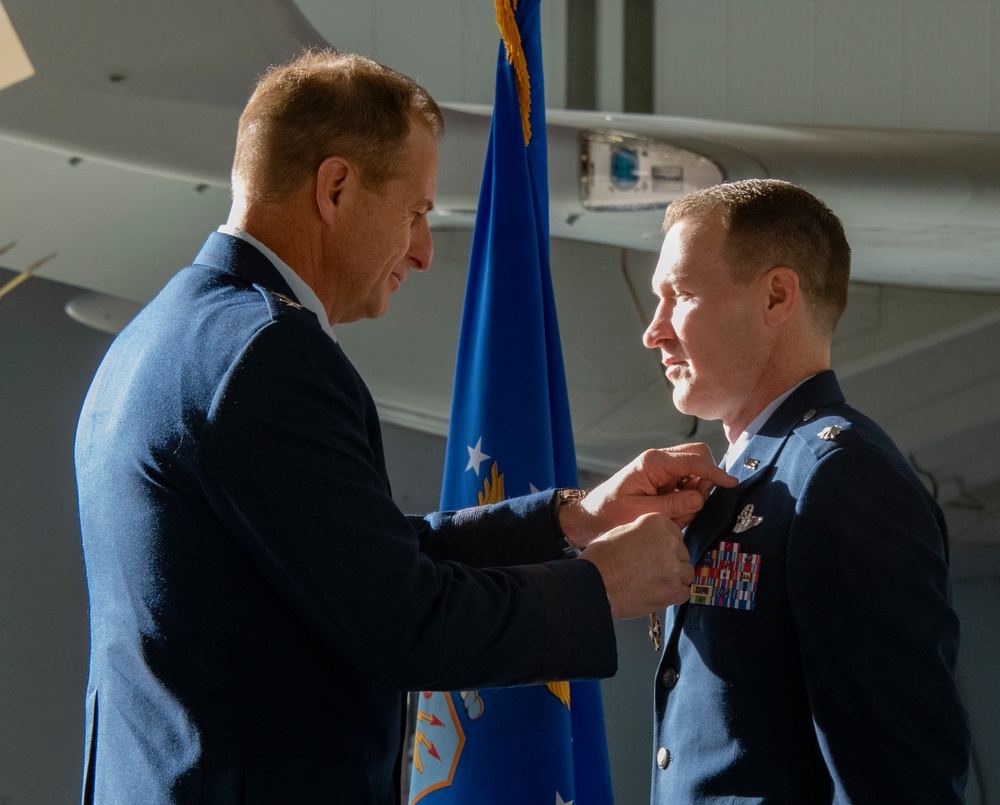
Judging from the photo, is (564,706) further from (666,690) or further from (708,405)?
(708,405)

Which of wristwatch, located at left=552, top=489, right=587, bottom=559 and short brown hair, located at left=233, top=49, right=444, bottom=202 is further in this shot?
wristwatch, located at left=552, top=489, right=587, bottom=559

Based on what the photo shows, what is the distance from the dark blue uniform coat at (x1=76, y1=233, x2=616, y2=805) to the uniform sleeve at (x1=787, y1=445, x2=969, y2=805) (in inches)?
8.7

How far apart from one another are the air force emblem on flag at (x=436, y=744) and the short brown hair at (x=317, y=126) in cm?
86

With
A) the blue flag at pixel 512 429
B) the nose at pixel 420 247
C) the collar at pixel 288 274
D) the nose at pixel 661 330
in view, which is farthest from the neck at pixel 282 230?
the blue flag at pixel 512 429

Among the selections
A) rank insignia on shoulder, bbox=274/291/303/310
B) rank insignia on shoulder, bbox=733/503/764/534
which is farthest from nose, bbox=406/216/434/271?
rank insignia on shoulder, bbox=733/503/764/534

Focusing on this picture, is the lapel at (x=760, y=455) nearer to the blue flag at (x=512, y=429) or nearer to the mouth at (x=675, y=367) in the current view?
the mouth at (x=675, y=367)

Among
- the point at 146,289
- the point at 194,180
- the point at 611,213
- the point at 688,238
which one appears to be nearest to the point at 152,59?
the point at 194,180

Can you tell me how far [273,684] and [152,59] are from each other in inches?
76.6

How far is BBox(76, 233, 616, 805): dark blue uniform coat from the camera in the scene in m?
0.82

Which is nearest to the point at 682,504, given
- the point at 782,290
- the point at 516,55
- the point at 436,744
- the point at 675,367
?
the point at 675,367

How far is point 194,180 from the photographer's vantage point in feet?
8.02

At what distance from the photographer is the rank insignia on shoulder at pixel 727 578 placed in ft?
3.21

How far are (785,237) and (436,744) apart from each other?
0.93m

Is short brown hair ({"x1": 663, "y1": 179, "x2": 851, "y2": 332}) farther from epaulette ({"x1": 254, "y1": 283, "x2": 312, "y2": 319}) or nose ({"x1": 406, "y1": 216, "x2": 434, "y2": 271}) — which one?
epaulette ({"x1": 254, "y1": 283, "x2": 312, "y2": 319})
